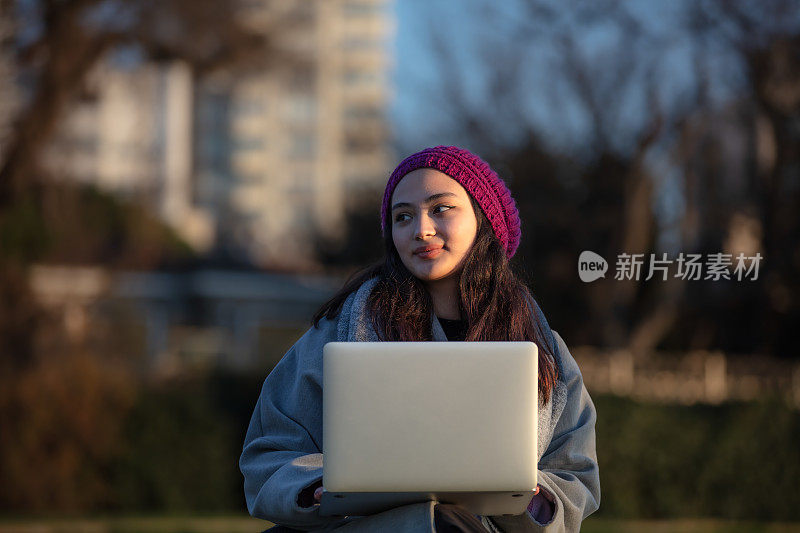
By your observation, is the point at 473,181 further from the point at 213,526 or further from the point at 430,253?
the point at 213,526

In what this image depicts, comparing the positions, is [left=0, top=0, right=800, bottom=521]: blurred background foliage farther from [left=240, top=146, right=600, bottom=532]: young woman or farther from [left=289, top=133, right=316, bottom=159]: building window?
[left=289, top=133, right=316, bottom=159]: building window

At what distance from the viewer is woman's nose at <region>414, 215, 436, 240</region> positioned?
264 centimetres

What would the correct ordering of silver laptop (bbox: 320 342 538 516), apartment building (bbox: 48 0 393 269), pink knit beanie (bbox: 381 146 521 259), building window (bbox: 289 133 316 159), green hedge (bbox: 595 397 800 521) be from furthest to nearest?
building window (bbox: 289 133 316 159) → apartment building (bbox: 48 0 393 269) → green hedge (bbox: 595 397 800 521) → pink knit beanie (bbox: 381 146 521 259) → silver laptop (bbox: 320 342 538 516)

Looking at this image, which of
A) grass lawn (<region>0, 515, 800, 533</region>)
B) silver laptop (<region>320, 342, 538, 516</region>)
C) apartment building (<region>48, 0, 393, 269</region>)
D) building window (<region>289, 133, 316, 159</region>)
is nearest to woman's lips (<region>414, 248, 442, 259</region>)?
silver laptop (<region>320, 342, 538, 516</region>)

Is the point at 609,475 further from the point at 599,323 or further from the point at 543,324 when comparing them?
the point at 543,324

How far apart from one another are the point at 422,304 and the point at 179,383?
9816mm

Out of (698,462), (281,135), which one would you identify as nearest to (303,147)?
(281,135)

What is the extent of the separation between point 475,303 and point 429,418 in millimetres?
574

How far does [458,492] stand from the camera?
219 cm

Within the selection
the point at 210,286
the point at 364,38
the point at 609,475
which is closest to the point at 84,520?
the point at 609,475

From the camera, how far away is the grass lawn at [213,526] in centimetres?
888

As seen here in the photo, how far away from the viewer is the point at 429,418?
2.18m

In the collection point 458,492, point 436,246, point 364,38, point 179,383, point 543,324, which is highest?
point 364,38

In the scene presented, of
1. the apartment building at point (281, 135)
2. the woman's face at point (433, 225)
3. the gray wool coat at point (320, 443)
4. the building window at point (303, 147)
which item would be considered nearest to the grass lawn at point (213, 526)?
the gray wool coat at point (320, 443)
